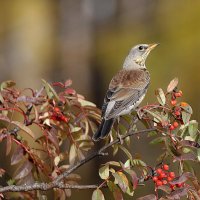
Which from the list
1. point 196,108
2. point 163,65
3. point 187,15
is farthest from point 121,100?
point 187,15

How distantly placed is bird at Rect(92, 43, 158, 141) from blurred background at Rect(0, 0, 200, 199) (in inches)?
227

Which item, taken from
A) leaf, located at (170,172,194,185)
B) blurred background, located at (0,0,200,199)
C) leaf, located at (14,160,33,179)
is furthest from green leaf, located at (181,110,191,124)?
blurred background, located at (0,0,200,199)

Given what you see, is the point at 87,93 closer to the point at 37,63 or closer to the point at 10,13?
the point at 37,63

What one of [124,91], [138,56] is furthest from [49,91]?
[138,56]

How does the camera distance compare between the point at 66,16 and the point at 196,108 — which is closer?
the point at 196,108

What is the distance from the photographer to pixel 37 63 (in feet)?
46.3

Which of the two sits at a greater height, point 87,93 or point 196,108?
point 196,108

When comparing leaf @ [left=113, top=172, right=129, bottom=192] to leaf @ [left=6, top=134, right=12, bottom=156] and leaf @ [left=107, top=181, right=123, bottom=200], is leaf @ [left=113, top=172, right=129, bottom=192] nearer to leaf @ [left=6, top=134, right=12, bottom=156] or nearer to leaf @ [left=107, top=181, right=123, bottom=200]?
leaf @ [left=107, top=181, right=123, bottom=200]

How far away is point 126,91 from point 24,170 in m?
1.44

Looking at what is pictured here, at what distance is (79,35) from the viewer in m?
14.5

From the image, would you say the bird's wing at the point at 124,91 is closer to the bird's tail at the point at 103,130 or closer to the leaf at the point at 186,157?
the bird's tail at the point at 103,130

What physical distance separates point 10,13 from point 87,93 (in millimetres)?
2737

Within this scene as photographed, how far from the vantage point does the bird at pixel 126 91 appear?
3592 mm

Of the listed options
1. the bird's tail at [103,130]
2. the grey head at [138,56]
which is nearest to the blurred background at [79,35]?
the grey head at [138,56]
